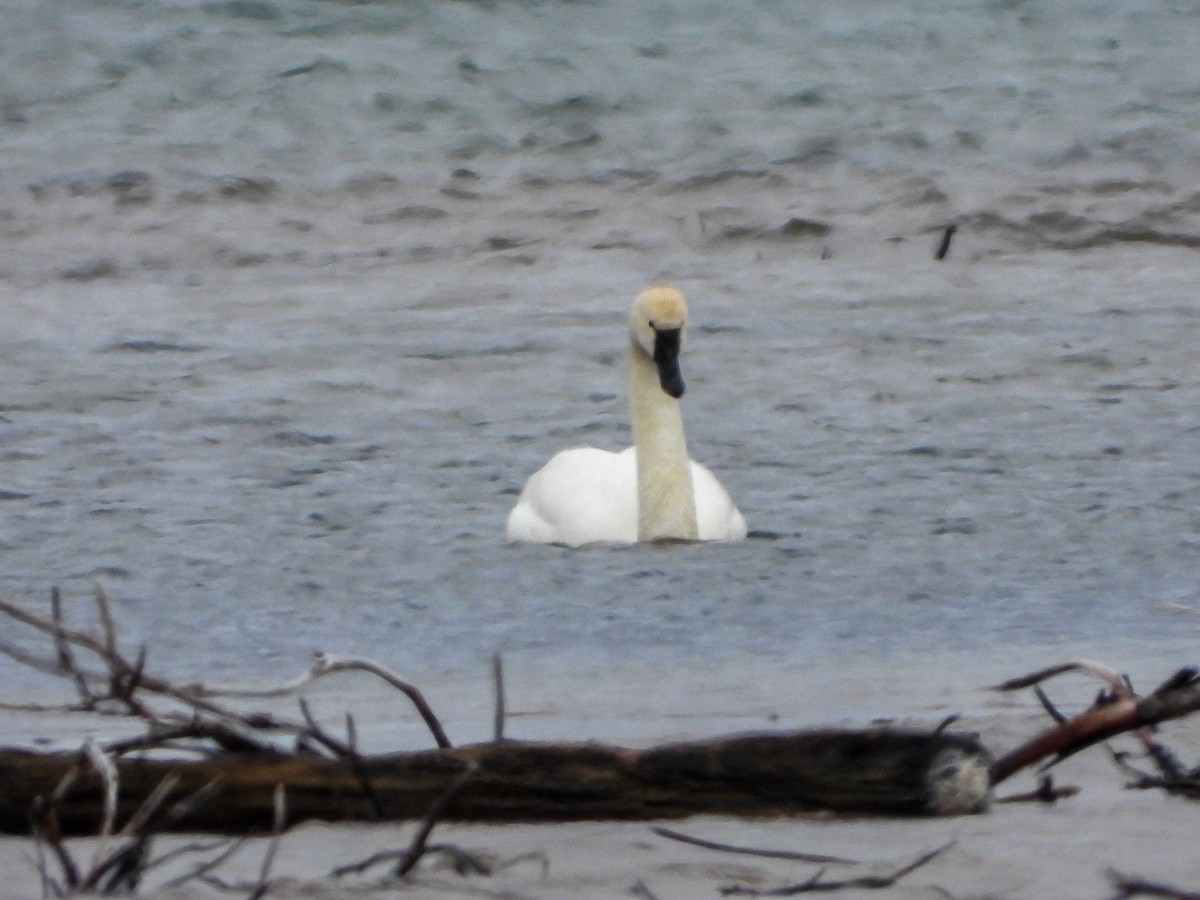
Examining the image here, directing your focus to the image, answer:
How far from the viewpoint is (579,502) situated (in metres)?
7.64

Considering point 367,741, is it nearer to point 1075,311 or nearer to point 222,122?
point 1075,311

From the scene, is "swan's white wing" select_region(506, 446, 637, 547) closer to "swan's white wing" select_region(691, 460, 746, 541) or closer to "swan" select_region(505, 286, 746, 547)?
"swan" select_region(505, 286, 746, 547)

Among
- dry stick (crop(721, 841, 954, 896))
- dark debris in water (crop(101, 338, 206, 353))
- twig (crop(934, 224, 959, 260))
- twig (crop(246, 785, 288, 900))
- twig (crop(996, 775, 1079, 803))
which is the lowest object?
twig (crop(996, 775, 1079, 803))

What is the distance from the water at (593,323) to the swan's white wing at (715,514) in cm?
14

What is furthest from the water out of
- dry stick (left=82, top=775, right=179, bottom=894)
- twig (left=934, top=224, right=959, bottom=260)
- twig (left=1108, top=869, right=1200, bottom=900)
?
twig (left=1108, top=869, right=1200, bottom=900)

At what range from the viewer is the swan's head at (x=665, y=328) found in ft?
26.4

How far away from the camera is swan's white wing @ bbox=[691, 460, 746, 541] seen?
24.2 feet

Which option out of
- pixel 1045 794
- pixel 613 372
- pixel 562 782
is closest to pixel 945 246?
pixel 613 372

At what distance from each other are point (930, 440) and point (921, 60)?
1020cm

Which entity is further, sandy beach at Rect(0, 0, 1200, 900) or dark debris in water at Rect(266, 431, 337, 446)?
dark debris in water at Rect(266, 431, 337, 446)

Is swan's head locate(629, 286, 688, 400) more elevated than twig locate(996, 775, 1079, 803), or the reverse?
swan's head locate(629, 286, 688, 400)

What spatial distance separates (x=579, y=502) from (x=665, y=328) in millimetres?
737

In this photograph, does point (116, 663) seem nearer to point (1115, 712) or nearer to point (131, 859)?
point (131, 859)

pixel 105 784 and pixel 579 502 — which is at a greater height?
pixel 105 784
